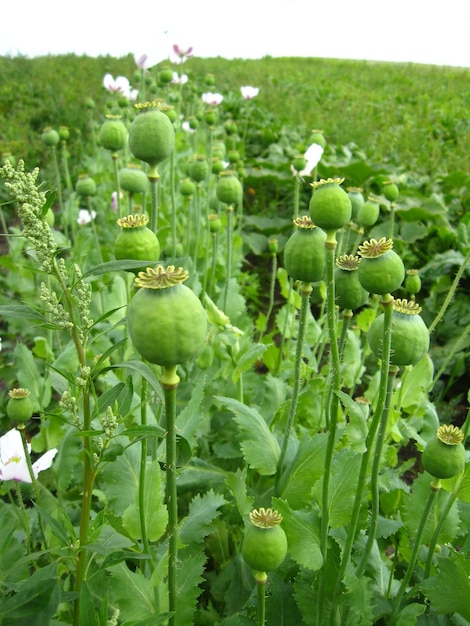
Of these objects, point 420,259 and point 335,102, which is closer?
point 420,259

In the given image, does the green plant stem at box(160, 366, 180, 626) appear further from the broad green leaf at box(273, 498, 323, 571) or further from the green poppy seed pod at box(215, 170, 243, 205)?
the green poppy seed pod at box(215, 170, 243, 205)

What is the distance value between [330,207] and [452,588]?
682 mm

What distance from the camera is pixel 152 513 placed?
1.09 m

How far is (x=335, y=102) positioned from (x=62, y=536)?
8.90 meters

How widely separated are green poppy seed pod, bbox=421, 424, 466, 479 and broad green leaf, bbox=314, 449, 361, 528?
224 millimetres

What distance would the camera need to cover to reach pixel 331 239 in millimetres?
860

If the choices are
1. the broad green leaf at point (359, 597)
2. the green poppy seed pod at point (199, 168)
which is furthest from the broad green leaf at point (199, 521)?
the green poppy seed pod at point (199, 168)

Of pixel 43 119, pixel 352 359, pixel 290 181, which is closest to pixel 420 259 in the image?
pixel 290 181

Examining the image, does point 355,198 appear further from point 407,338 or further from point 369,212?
point 407,338

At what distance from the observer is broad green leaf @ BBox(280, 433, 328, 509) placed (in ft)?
4.16

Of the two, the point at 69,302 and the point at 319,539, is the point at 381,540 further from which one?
the point at 69,302

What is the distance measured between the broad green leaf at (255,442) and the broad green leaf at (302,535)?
0.19 meters

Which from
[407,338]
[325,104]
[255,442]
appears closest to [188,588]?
[255,442]

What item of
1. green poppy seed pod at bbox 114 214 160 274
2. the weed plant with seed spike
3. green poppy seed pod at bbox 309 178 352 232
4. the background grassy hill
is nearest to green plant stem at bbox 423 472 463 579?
the weed plant with seed spike
